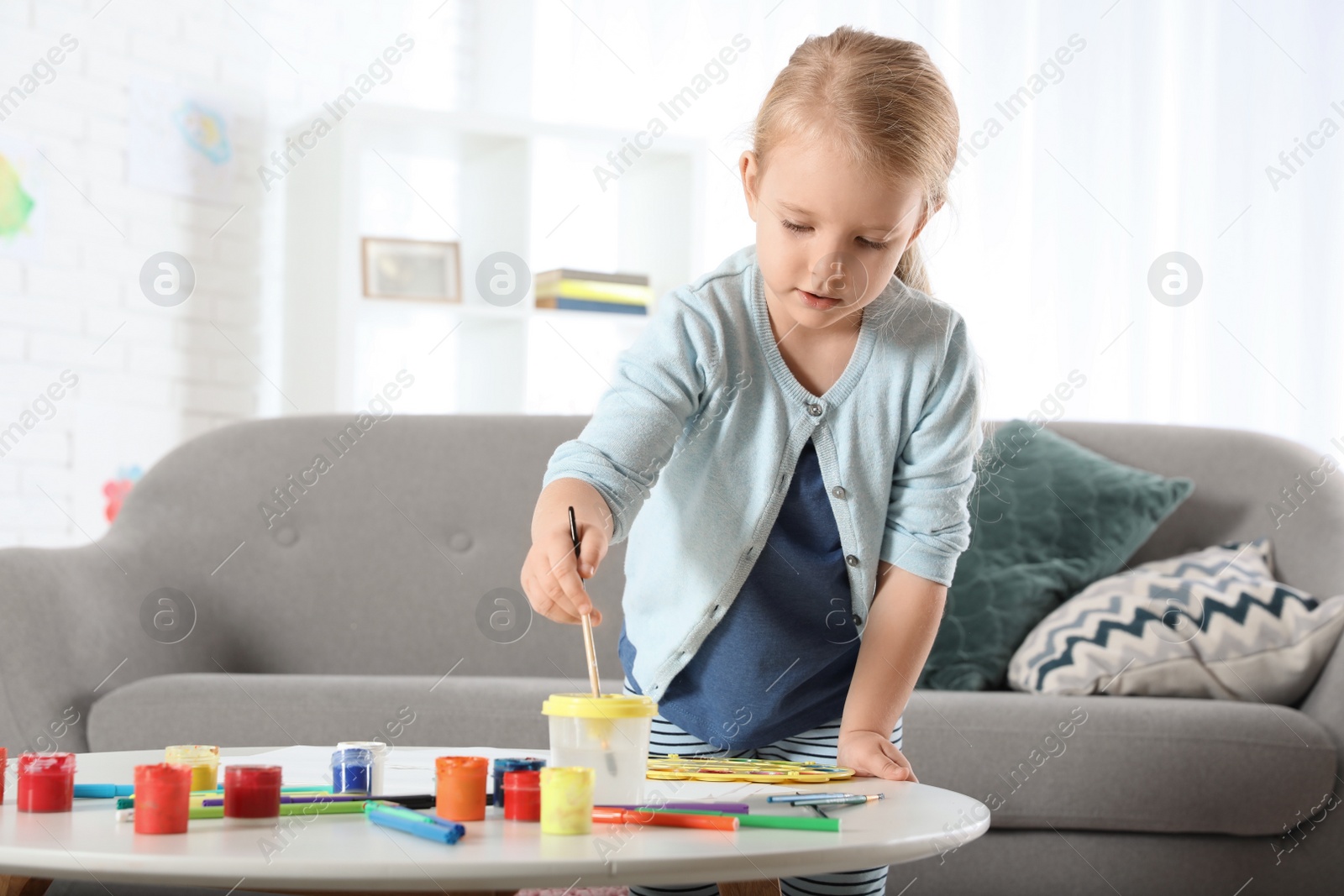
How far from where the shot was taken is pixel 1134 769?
153 centimetres

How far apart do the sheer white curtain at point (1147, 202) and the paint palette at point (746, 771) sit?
1812 mm

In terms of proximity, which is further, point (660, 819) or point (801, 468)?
point (801, 468)

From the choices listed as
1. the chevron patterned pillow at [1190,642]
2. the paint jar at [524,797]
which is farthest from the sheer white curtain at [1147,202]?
the paint jar at [524,797]

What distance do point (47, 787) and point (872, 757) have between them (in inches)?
21.2

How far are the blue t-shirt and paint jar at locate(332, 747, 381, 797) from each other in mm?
346

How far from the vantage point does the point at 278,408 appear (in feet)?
10.0

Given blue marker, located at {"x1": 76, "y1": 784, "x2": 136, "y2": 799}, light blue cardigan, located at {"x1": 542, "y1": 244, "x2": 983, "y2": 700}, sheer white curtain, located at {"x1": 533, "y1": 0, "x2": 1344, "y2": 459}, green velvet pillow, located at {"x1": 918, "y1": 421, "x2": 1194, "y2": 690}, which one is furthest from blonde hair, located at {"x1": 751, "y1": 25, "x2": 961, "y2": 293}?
sheer white curtain, located at {"x1": 533, "y1": 0, "x2": 1344, "y2": 459}

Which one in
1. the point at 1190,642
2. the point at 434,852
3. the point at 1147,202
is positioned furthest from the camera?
the point at 1147,202

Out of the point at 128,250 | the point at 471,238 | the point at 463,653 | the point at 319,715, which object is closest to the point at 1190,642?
the point at 463,653

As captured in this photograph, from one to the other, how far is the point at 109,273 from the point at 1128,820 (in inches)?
92.9

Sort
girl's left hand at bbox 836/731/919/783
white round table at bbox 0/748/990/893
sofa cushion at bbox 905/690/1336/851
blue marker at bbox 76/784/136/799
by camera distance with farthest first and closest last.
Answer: sofa cushion at bbox 905/690/1336/851
girl's left hand at bbox 836/731/919/783
blue marker at bbox 76/784/136/799
white round table at bbox 0/748/990/893

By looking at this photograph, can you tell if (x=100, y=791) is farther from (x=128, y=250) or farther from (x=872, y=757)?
(x=128, y=250)

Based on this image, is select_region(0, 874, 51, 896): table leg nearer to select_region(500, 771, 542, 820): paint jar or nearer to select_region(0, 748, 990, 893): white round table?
select_region(0, 748, 990, 893): white round table

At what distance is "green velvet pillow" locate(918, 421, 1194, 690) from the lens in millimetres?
1830
